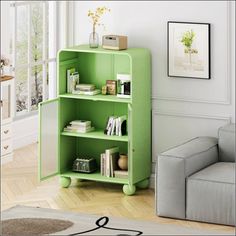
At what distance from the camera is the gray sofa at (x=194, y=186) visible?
5.92 meters

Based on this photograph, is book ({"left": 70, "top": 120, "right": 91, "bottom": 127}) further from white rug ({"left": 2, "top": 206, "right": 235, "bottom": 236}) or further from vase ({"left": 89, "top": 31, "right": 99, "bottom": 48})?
white rug ({"left": 2, "top": 206, "right": 235, "bottom": 236})

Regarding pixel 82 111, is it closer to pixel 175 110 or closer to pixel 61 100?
pixel 61 100

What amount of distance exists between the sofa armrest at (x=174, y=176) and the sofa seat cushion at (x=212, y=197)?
0.06 meters

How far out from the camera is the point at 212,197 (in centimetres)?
595

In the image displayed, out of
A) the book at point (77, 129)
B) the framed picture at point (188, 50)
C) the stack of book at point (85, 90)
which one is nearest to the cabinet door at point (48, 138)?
the book at point (77, 129)

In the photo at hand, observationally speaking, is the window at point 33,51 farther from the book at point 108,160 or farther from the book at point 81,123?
the book at point 108,160

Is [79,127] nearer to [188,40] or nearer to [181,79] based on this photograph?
[181,79]

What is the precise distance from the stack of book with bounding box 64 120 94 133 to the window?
4.58 ft

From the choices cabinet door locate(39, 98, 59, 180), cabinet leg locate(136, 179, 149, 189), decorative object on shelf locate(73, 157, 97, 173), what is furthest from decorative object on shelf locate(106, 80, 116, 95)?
cabinet leg locate(136, 179, 149, 189)

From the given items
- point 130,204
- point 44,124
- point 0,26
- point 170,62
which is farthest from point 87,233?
point 0,26

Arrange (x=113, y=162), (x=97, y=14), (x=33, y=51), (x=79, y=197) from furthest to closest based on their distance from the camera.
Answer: (x=33, y=51)
(x=97, y=14)
(x=113, y=162)
(x=79, y=197)

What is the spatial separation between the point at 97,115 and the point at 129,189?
2.63 feet

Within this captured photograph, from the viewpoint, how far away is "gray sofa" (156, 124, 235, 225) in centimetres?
592

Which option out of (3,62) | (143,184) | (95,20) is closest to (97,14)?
(95,20)
